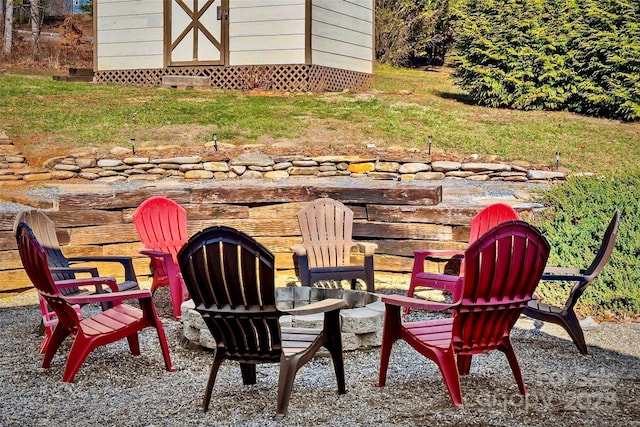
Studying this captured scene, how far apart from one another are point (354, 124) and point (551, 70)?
404 cm

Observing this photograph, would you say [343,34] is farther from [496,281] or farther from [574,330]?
[496,281]

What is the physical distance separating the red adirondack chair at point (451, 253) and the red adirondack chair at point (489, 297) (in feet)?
5.35

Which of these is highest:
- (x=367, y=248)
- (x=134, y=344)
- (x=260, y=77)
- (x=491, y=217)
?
(x=260, y=77)

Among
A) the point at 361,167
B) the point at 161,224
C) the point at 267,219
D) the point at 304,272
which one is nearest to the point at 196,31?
the point at 361,167

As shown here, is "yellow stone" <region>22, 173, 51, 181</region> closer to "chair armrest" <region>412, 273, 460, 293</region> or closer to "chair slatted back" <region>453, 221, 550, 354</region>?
"chair armrest" <region>412, 273, 460, 293</region>

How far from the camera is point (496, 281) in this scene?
3.98m

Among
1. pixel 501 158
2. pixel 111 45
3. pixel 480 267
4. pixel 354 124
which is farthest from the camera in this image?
pixel 111 45

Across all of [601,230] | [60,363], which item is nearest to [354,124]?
[601,230]

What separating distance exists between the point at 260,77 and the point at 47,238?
11.1 meters

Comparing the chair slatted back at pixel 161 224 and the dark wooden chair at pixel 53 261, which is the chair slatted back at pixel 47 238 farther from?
the chair slatted back at pixel 161 224

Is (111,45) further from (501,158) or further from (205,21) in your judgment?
(501,158)

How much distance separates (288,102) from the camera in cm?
1452

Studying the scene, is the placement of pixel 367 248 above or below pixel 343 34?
below

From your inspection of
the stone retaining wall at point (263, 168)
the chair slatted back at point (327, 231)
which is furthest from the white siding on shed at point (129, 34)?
the chair slatted back at point (327, 231)
